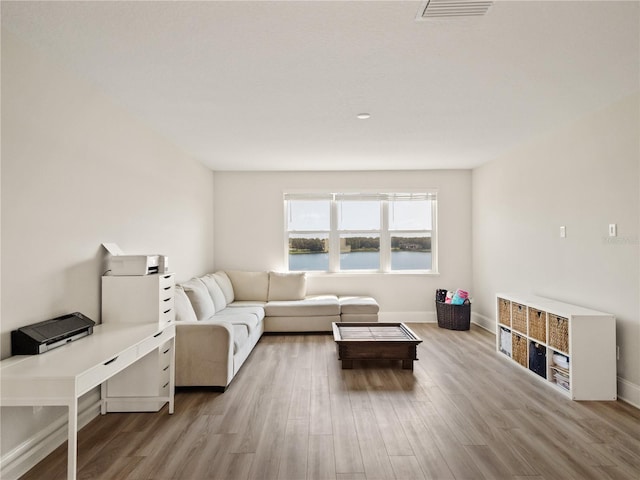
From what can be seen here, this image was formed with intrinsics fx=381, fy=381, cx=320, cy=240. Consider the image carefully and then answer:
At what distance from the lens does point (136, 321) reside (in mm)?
3004

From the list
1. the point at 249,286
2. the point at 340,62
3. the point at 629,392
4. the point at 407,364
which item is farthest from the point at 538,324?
the point at 249,286

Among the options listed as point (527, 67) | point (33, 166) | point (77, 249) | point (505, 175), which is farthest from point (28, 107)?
point (505, 175)

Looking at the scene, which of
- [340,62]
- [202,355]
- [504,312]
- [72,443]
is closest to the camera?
[72,443]

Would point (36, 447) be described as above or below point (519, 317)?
below

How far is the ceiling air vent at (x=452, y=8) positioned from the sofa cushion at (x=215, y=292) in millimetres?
3989

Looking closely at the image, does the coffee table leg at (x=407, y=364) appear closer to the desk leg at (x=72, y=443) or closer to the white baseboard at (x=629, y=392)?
the white baseboard at (x=629, y=392)

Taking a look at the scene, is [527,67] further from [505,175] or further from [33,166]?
[33,166]

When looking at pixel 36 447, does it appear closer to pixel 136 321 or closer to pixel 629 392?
pixel 136 321

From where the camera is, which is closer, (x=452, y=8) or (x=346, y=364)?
(x=452, y=8)

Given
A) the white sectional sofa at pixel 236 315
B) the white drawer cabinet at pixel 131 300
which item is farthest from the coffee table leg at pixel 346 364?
the white drawer cabinet at pixel 131 300

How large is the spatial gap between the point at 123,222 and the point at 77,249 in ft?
2.23

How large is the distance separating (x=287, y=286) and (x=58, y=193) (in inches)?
149

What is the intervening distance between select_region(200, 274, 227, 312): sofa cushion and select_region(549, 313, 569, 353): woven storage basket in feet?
12.4

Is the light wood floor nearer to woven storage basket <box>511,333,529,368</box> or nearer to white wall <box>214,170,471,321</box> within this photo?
woven storage basket <box>511,333,529,368</box>
